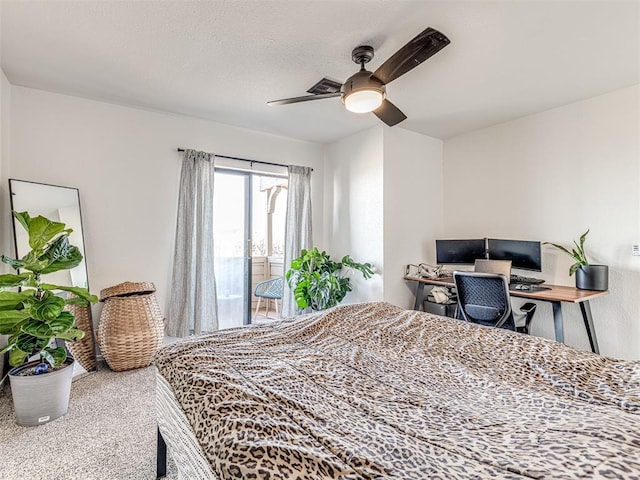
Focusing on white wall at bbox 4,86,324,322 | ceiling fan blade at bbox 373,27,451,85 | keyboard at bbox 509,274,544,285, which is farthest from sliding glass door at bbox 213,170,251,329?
keyboard at bbox 509,274,544,285

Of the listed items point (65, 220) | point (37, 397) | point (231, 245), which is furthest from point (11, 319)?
point (231, 245)

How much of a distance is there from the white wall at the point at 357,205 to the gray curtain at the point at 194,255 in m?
1.62

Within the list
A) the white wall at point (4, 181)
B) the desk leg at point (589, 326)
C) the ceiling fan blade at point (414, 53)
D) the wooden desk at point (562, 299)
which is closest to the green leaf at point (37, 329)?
the white wall at point (4, 181)

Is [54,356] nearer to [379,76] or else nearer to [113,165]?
[113,165]

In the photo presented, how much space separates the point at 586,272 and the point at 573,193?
0.81m

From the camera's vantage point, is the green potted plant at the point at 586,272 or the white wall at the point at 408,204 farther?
the white wall at the point at 408,204

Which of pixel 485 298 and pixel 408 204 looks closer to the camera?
pixel 485 298

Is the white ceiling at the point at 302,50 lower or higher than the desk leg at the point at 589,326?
higher

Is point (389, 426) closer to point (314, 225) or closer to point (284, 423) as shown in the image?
point (284, 423)

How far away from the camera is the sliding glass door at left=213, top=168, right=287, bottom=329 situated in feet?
12.3

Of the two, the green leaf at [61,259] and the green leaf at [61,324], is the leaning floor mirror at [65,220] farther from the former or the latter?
the green leaf at [61,324]

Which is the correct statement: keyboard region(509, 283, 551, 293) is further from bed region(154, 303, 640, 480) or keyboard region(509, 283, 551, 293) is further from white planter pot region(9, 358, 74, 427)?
→ white planter pot region(9, 358, 74, 427)

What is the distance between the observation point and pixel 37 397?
1.98 meters

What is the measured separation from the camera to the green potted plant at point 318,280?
361 centimetres
